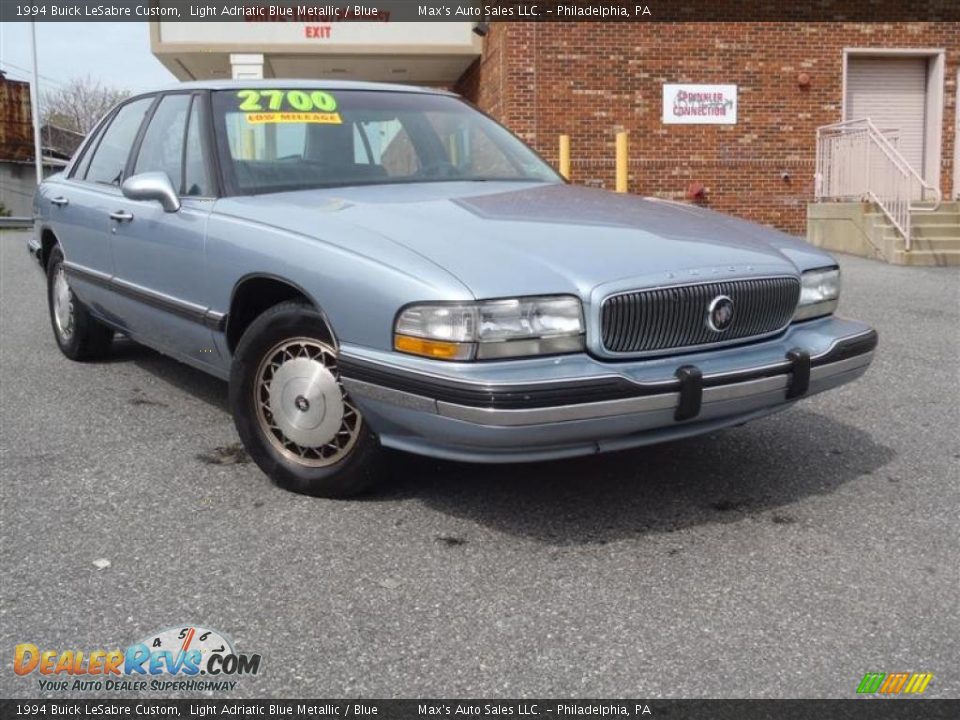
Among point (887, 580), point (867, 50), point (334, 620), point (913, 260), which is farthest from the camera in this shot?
point (867, 50)

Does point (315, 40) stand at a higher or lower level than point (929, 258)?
higher

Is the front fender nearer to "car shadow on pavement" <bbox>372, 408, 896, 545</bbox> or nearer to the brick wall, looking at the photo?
"car shadow on pavement" <bbox>372, 408, 896, 545</bbox>

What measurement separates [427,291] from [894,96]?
16621mm

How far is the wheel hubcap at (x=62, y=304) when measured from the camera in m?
6.21

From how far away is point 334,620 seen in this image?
2842 mm

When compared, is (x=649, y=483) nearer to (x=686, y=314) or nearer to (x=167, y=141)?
(x=686, y=314)

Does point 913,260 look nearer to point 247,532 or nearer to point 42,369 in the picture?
point 42,369

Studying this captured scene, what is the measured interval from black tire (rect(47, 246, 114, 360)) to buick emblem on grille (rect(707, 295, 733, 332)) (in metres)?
3.94

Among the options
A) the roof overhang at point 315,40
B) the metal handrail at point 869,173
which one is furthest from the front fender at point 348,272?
the roof overhang at point 315,40

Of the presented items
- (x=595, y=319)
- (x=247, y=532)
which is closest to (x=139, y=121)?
(x=247, y=532)

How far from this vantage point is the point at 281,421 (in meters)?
3.84

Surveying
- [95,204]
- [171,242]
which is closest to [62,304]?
[95,204]

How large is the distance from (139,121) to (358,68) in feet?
52.0

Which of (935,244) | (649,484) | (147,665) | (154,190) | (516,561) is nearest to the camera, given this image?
(147,665)
